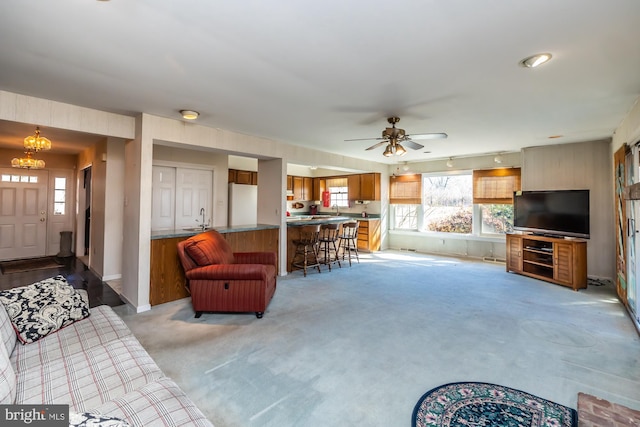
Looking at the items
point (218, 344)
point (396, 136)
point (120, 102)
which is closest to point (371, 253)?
point (396, 136)

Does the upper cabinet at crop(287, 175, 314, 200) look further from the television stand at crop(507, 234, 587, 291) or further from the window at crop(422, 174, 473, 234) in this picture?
the television stand at crop(507, 234, 587, 291)

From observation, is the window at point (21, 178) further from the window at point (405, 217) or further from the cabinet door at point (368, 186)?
the window at point (405, 217)

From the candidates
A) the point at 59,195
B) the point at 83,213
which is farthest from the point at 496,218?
the point at 59,195

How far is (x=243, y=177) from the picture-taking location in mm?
7109

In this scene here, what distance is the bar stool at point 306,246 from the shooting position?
5355 millimetres

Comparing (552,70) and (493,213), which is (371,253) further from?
(552,70)

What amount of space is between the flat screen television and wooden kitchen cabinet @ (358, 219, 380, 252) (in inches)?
123

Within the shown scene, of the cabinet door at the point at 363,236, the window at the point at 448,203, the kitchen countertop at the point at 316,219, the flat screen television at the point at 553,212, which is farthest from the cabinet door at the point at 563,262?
the cabinet door at the point at 363,236

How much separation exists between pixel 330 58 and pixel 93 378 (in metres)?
2.38

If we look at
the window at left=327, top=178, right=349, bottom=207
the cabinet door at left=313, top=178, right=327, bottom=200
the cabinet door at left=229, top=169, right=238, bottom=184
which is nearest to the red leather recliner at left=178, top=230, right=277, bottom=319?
the cabinet door at left=229, top=169, right=238, bottom=184

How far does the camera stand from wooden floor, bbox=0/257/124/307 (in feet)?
12.8

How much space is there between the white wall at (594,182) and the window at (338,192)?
4659mm

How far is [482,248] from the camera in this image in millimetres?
6543

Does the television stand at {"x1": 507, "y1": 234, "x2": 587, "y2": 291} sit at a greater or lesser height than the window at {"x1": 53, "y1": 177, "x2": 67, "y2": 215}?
lesser
